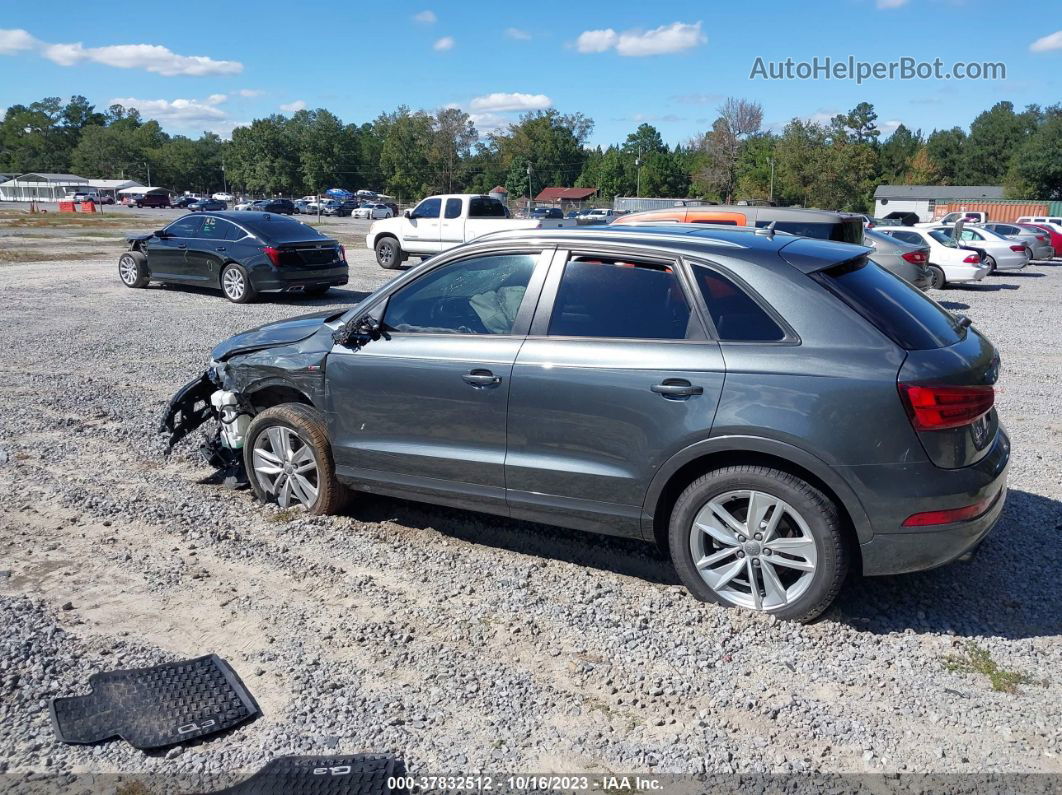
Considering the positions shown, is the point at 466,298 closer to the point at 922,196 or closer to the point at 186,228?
the point at 186,228

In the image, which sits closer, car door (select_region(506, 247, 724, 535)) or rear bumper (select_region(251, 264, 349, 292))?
car door (select_region(506, 247, 724, 535))

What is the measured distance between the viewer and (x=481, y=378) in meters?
4.58

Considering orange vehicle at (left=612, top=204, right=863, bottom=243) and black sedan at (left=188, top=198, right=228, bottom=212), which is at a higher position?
black sedan at (left=188, top=198, right=228, bottom=212)

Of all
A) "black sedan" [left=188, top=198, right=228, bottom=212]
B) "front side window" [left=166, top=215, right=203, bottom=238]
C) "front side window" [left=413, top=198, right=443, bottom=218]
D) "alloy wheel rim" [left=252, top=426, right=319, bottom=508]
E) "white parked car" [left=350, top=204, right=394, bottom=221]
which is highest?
"black sedan" [left=188, top=198, right=228, bottom=212]

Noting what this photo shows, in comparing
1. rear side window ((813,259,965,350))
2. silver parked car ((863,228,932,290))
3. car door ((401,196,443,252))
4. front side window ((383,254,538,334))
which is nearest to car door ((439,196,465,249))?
car door ((401,196,443,252))

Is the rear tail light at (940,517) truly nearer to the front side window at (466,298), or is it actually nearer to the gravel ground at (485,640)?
the gravel ground at (485,640)

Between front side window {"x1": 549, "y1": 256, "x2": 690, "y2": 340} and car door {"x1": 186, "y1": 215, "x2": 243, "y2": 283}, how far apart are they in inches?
508

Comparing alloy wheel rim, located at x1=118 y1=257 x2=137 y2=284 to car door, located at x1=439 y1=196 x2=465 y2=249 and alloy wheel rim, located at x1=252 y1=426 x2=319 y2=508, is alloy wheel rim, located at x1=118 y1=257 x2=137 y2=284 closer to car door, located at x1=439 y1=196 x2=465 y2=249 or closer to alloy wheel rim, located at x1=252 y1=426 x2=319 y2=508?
car door, located at x1=439 y1=196 x2=465 y2=249

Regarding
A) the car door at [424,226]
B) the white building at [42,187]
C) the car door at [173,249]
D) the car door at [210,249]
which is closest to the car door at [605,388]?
the car door at [210,249]

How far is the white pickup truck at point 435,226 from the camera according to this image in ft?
73.3

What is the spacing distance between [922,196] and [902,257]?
85.5 m

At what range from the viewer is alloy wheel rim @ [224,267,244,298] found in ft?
52.1

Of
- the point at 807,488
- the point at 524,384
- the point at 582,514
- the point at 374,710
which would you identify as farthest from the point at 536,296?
the point at 374,710

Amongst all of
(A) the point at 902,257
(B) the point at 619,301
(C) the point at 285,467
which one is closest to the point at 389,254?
(A) the point at 902,257
